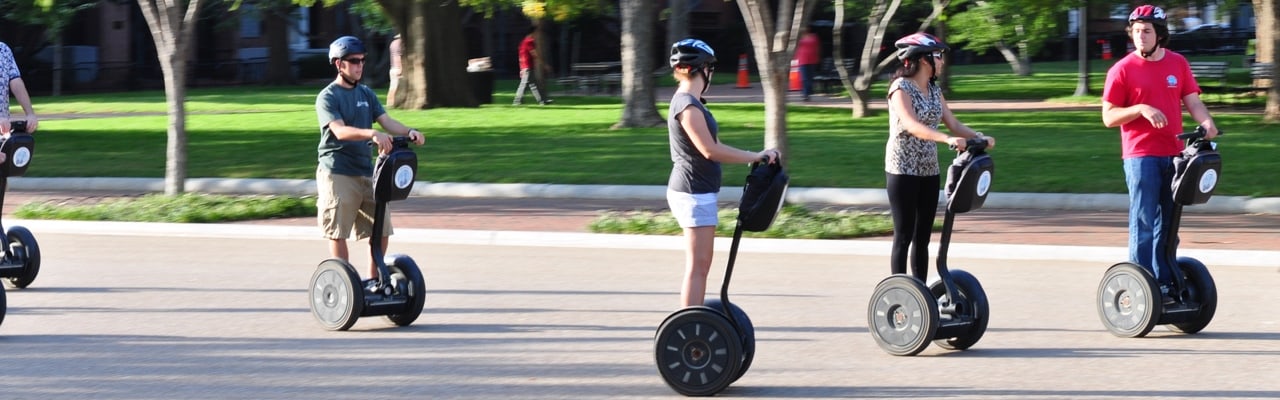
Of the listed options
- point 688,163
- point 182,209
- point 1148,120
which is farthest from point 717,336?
point 182,209

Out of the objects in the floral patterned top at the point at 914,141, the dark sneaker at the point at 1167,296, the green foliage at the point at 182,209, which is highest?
the floral patterned top at the point at 914,141

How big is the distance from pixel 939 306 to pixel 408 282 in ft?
9.13

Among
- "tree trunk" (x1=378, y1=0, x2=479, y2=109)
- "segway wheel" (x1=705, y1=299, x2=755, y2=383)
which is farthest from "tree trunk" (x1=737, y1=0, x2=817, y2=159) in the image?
"tree trunk" (x1=378, y1=0, x2=479, y2=109)

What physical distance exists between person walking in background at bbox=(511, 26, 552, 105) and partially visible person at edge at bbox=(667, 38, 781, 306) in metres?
22.4

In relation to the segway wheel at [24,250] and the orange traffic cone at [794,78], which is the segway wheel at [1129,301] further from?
the orange traffic cone at [794,78]

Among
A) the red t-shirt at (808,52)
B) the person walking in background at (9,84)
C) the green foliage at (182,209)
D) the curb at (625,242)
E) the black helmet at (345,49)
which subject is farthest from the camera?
the red t-shirt at (808,52)

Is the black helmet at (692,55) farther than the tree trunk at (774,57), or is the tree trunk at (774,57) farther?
the tree trunk at (774,57)

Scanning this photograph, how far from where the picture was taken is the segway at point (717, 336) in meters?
6.41

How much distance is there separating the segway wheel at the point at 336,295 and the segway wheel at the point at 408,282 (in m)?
0.25

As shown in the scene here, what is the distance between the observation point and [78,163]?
64.4 ft

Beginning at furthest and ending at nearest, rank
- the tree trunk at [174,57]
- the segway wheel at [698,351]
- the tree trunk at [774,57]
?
the tree trunk at [174,57] < the tree trunk at [774,57] < the segway wheel at [698,351]

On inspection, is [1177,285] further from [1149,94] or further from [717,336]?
[717,336]

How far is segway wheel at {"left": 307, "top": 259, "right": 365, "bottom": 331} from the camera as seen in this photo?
8258mm

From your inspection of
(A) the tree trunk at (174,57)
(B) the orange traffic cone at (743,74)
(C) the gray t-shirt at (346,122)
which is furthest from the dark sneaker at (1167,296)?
(B) the orange traffic cone at (743,74)
